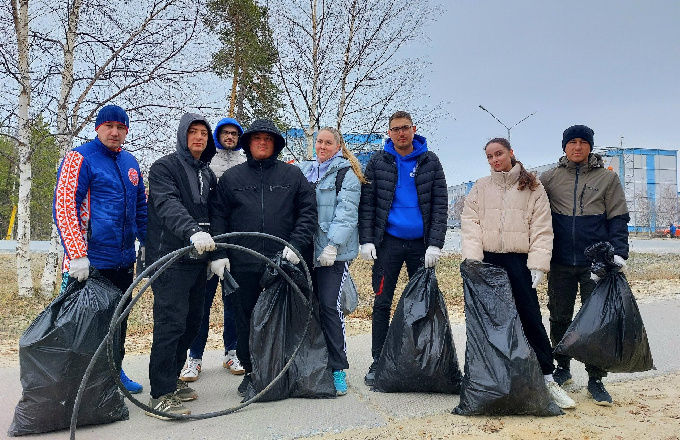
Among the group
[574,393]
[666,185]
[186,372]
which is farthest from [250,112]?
[666,185]

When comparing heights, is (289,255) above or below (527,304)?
above

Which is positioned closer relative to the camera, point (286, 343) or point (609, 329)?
point (609, 329)

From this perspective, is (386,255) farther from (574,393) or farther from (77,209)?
(77,209)

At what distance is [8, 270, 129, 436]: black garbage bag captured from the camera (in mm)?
2672

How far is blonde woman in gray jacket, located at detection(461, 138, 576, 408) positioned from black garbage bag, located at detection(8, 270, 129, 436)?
94.1 inches

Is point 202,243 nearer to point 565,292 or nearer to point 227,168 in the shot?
point 227,168

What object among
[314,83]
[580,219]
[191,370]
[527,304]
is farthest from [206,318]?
[314,83]

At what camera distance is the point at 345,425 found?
2.91 metres

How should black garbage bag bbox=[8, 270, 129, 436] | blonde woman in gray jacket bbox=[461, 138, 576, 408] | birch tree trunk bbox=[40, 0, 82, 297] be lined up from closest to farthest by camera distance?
1. black garbage bag bbox=[8, 270, 129, 436]
2. blonde woman in gray jacket bbox=[461, 138, 576, 408]
3. birch tree trunk bbox=[40, 0, 82, 297]

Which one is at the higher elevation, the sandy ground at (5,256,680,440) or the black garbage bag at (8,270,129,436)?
the black garbage bag at (8,270,129,436)

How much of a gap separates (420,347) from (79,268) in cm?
221

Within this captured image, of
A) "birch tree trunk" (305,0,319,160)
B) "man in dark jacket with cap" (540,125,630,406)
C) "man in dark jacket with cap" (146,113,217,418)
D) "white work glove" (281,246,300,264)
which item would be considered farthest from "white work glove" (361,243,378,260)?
"birch tree trunk" (305,0,319,160)

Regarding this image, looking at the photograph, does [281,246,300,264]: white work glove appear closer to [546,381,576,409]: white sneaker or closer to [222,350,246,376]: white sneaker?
[222,350,246,376]: white sneaker

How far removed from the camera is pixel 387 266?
3705mm
